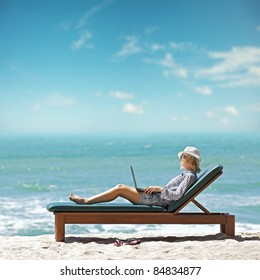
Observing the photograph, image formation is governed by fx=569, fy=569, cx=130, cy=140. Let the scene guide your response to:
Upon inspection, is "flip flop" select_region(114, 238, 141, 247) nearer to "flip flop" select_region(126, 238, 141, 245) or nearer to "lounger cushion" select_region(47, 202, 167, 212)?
"flip flop" select_region(126, 238, 141, 245)

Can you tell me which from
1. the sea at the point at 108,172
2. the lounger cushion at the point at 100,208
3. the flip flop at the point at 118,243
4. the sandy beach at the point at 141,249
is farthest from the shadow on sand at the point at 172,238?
the sea at the point at 108,172

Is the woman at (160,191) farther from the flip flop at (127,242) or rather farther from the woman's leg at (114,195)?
the flip flop at (127,242)

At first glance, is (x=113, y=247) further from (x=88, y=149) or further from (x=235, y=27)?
(x=235, y=27)

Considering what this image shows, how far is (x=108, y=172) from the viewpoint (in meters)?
18.9

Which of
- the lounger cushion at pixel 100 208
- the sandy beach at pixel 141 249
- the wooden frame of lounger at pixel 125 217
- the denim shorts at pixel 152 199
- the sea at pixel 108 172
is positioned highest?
the sea at pixel 108 172

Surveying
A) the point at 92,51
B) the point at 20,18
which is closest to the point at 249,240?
the point at 20,18

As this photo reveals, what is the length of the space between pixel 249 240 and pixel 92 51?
2708 centimetres

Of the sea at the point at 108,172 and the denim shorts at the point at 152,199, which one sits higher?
the sea at the point at 108,172

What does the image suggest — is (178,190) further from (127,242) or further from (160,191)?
(127,242)

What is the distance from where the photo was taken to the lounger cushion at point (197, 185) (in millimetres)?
4191

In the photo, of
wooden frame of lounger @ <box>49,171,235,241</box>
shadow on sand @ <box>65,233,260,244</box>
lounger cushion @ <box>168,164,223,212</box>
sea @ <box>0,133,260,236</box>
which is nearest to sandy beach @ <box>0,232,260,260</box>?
shadow on sand @ <box>65,233,260,244</box>

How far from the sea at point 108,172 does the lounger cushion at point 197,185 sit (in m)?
1.00

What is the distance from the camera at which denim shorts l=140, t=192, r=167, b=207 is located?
4.39 meters

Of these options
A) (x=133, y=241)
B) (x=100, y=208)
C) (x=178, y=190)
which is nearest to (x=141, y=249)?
(x=133, y=241)
